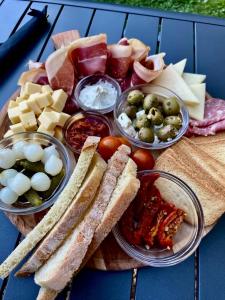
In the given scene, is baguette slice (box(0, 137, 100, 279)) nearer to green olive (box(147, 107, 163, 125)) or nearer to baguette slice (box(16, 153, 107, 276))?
baguette slice (box(16, 153, 107, 276))

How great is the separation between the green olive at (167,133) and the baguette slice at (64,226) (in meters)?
0.41

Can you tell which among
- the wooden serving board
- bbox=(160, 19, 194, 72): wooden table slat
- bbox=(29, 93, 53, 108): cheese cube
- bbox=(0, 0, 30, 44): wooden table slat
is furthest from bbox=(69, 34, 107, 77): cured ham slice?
the wooden serving board

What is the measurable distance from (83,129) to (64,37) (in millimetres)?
642

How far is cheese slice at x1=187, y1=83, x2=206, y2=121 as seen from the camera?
170cm

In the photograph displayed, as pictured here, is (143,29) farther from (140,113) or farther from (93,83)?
(140,113)

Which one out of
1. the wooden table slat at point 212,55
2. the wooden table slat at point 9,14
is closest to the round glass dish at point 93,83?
the wooden table slat at point 212,55

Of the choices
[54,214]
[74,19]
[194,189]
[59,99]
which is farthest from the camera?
[74,19]

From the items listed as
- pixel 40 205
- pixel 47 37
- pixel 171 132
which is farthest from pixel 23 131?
pixel 47 37

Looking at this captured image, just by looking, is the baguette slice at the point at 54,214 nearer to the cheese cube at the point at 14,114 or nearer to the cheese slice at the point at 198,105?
the cheese cube at the point at 14,114

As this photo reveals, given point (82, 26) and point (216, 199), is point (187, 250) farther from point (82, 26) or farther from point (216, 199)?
point (82, 26)

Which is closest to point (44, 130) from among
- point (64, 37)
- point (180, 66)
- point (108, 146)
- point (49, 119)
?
point (49, 119)

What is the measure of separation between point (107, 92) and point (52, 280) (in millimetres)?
908

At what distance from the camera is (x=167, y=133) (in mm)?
1581

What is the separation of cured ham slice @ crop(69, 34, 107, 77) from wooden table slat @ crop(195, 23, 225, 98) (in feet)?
1.70
